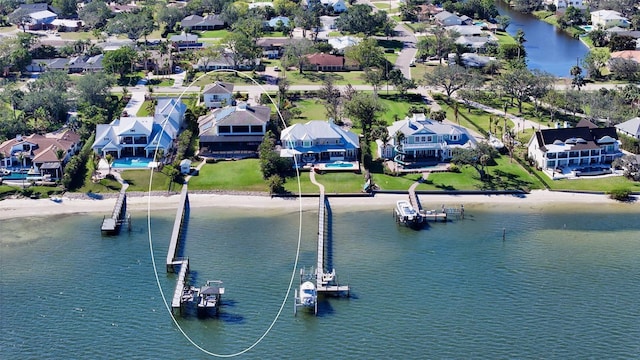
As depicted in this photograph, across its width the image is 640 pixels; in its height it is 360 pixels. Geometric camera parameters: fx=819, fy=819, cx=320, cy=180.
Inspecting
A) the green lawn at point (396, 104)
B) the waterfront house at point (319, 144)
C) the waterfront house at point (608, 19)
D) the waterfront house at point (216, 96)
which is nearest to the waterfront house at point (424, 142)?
the waterfront house at point (319, 144)

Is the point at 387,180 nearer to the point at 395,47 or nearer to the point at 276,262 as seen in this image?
the point at 276,262

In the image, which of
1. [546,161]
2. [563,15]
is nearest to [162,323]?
[546,161]

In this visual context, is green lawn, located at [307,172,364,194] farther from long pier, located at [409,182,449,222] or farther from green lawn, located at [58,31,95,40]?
green lawn, located at [58,31,95,40]

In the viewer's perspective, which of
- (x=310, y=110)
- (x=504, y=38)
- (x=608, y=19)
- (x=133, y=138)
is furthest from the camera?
(x=608, y=19)

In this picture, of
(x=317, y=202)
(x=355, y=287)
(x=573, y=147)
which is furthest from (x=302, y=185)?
(x=573, y=147)

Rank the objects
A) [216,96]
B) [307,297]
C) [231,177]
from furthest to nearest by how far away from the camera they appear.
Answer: [216,96]
[231,177]
[307,297]

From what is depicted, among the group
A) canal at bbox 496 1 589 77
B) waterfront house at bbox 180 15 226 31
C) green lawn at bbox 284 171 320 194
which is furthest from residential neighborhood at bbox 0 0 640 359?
waterfront house at bbox 180 15 226 31

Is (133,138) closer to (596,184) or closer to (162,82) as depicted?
(162,82)
